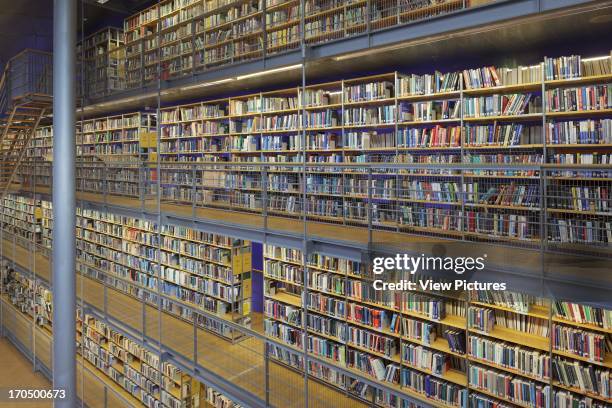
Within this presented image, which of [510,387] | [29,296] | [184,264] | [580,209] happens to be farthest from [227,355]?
[29,296]

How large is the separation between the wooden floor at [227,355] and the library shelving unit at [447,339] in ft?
0.60

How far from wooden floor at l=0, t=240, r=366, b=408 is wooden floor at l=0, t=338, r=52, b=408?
1.64 meters

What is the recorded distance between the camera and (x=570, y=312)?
3305 millimetres

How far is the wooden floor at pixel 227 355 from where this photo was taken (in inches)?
183

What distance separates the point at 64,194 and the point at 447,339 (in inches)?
134

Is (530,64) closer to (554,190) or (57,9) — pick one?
(554,190)

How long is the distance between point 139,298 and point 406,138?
17.8 ft

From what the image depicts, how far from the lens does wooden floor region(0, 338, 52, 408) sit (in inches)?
254

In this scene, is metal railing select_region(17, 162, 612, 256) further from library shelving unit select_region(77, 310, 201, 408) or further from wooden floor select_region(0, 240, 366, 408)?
library shelving unit select_region(77, 310, 201, 408)

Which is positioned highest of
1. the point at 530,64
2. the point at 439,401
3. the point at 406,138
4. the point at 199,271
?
the point at 530,64

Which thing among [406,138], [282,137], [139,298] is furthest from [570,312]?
[139,298]

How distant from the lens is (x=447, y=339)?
397 cm
